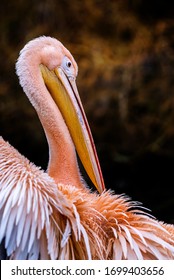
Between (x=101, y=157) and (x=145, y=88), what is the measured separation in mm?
618

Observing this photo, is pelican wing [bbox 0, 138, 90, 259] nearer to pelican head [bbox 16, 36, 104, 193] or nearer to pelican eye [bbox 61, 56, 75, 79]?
pelican head [bbox 16, 36, 104, 193]

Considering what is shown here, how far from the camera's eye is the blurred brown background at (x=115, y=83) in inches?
225

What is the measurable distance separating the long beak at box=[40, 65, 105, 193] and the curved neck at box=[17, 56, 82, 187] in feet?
0.15

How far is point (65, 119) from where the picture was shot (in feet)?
10.3

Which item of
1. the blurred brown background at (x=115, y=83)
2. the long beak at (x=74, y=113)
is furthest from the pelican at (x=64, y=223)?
the blurred brown background at (x=115, y=83)

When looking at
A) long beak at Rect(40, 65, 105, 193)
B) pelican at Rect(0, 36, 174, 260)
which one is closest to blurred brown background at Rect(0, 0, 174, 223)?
long beak at Rect(40, 65, 105, 193)

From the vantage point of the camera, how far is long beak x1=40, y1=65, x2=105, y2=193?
3.11 m

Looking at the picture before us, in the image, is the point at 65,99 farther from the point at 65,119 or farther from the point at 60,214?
the point at 60,214

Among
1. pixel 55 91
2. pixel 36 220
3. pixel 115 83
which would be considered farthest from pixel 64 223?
pixel 115 83

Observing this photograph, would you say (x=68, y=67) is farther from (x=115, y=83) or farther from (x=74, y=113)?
(x=115, y=83)

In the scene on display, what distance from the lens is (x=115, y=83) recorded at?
5.90 meters
